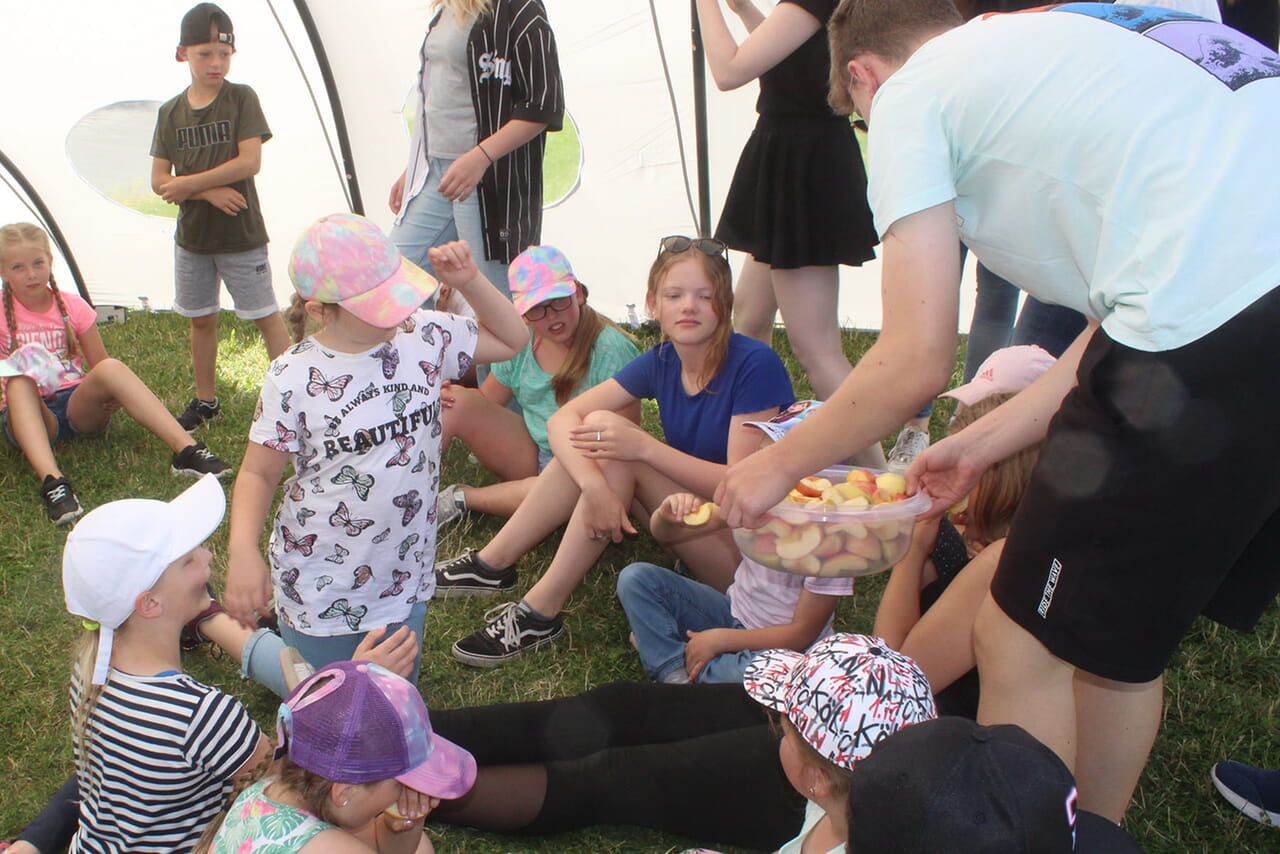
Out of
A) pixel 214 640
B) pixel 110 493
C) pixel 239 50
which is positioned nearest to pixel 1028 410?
pixel 214 640

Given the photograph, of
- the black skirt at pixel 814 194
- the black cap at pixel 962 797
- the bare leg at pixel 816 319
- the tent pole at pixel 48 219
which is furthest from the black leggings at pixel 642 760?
the tent pole at pixel 48 219

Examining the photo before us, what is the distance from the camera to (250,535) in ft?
6.83

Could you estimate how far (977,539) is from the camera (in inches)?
81.9

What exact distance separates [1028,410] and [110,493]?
332 centimetres

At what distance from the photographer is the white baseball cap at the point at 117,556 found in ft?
5.70

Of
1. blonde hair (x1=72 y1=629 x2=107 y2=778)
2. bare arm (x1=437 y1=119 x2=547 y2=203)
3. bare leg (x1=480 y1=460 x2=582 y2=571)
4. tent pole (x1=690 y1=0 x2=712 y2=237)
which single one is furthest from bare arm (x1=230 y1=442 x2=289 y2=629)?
tent pole (x1=690 y1=0 x2=712 y2=237)

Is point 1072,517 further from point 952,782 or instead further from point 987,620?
point 952,782

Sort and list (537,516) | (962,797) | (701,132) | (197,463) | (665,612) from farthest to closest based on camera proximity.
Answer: (701,132)
(197,463)
(537,516)
(665,612)
(962,797)

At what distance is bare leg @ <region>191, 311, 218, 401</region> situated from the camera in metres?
4.33

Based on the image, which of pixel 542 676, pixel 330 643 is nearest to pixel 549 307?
pixel 542 676

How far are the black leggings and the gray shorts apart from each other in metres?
2.73

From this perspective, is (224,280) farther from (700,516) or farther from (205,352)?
(700,516)

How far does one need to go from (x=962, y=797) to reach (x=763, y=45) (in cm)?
224

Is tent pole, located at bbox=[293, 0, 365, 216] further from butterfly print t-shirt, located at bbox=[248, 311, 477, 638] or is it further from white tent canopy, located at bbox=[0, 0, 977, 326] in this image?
butterfly print t-shirt, located at bbox=[248, 311, 477, 638]
